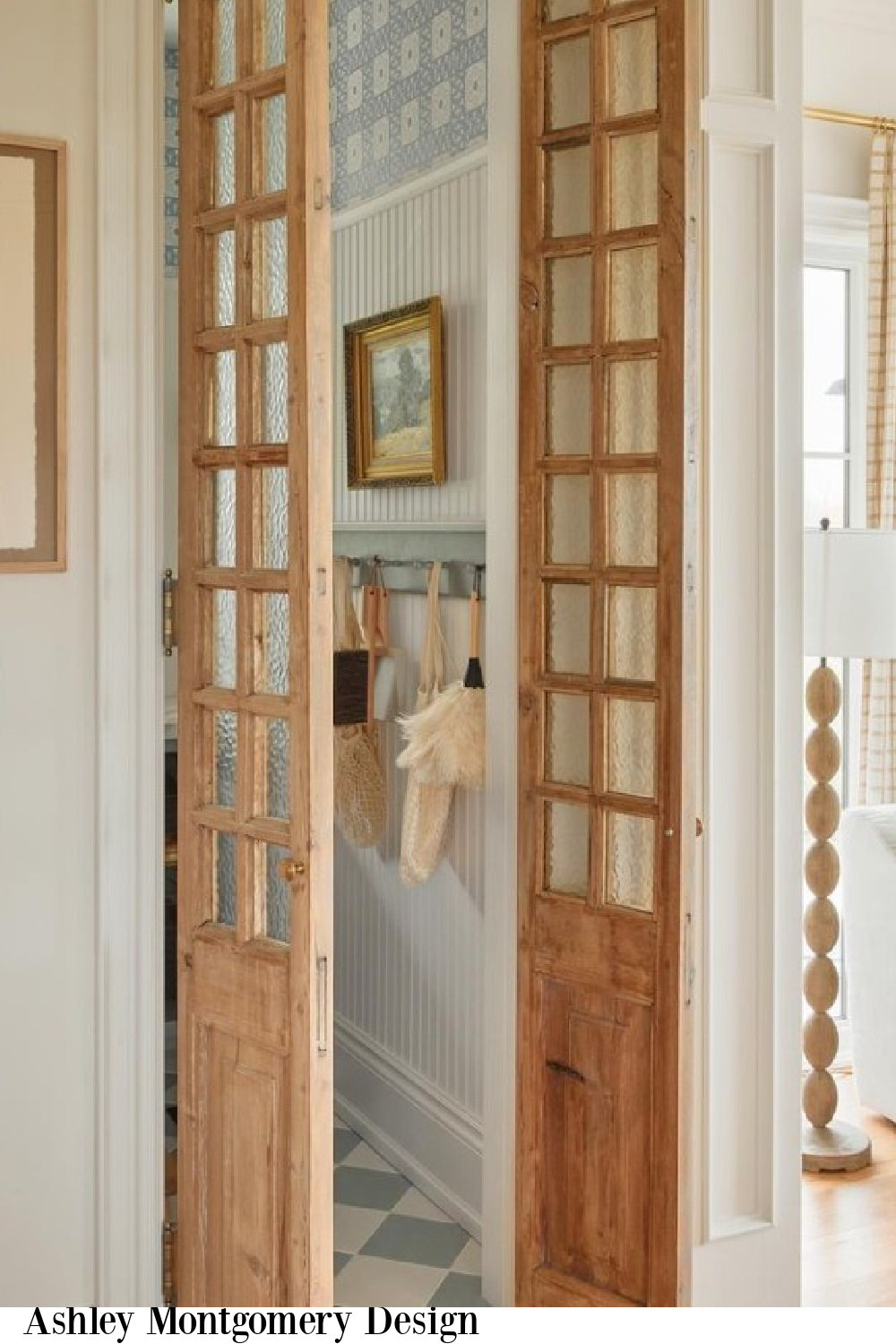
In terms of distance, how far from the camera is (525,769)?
2.76m

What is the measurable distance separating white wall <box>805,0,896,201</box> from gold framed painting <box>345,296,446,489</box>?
1435 mm

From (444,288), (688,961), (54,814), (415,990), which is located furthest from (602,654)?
(415,990)

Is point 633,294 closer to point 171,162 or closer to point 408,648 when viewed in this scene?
point 408,648

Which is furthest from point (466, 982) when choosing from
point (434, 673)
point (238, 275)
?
point (238, 275)

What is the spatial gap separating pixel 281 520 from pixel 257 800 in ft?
1.38

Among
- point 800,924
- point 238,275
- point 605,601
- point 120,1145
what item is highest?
point 238,275

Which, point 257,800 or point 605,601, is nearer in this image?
point 257,800

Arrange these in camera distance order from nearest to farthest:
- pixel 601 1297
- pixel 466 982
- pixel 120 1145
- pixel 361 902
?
pixel 120 1145, pixel 601 1297, pixel 466 982, pixel 361 902

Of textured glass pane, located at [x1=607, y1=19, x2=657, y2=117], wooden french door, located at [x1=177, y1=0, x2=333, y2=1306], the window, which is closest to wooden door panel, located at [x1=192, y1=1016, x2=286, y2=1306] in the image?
wooden french door, located at [x1=177, y1=0, x2=333, y2=1306]

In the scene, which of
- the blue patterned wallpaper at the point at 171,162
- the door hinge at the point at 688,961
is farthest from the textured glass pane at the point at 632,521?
the blue patterned wallpaper at the point at 171,162

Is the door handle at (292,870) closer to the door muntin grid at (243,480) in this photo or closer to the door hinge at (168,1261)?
the door muntin grid at (243,480)

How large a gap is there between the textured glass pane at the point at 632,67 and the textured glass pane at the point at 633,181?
2.0 inches

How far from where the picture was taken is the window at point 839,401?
4469 mm

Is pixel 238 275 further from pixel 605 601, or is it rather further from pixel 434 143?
pixel 434 143
